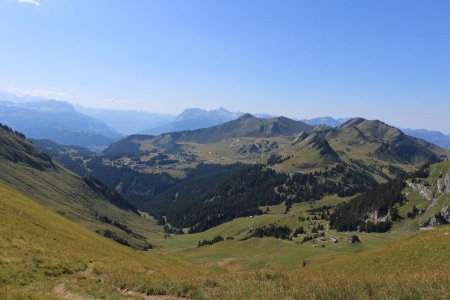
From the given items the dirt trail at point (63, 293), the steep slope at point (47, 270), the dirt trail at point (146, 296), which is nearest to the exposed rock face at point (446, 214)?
the steep slope at point (47, 270)

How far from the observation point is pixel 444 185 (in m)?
173

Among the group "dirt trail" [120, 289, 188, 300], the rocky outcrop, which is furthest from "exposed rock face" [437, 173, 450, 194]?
"dirt trail" [120, 289, 188, 300]

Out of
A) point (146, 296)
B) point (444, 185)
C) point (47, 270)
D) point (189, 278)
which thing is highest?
point (444, 185)

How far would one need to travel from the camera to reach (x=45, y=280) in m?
26.9

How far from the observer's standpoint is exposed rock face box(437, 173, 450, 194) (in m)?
171

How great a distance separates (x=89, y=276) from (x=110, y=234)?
7049 inches

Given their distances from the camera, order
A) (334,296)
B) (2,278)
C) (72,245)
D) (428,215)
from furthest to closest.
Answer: (428,215) → (72,245) → (2,278) → (334,296)

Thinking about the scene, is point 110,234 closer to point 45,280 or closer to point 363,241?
point 363,241

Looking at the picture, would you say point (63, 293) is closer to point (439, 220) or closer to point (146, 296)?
point (146, 296)

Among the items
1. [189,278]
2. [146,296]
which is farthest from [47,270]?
[189,278]

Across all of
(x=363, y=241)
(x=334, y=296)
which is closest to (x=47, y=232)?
(x=334, y=296)

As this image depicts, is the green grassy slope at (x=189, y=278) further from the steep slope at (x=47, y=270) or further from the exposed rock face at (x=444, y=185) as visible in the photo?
the exposed rock face at (x=444, y=185)

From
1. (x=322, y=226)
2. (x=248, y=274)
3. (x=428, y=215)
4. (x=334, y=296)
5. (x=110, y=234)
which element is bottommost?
(x=110, y=234)

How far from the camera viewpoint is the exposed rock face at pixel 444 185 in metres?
171
